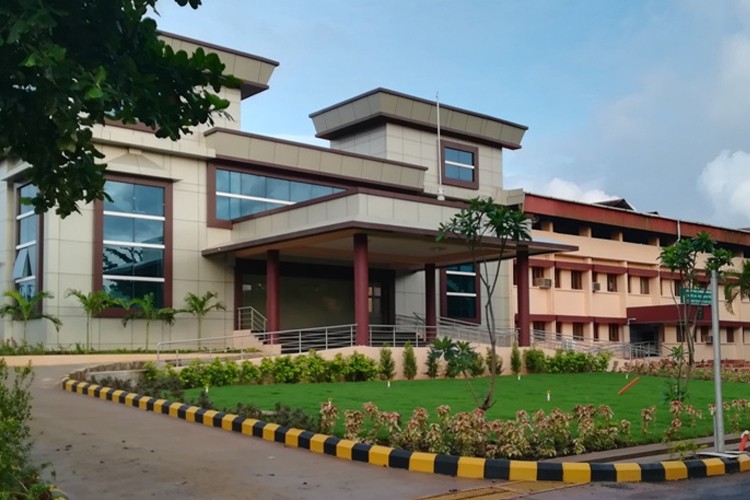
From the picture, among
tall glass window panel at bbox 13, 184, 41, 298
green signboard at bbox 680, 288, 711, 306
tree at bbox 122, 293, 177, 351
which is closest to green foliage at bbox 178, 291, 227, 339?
tree at bbox 122, 293, 177, 351

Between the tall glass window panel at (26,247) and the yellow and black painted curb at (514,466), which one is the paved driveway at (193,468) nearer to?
the yellow and black painted curb at (514,466)

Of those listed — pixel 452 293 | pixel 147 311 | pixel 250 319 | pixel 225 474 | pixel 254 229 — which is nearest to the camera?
pixel 225 474

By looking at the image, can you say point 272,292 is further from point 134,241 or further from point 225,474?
point 225,474

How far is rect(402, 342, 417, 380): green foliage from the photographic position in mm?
24156

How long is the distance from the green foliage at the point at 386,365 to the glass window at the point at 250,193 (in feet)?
27.4

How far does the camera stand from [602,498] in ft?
25.5

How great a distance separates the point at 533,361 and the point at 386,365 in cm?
645

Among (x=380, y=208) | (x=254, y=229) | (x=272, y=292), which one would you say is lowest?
(x=272, y=292)

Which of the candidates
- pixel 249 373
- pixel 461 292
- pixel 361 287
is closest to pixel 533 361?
pixel 361 287

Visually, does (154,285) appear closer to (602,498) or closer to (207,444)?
A: (207,444)

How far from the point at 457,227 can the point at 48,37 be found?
25.0 feet

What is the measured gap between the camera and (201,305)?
28.0 meters

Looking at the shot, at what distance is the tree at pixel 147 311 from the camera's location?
1042 inches

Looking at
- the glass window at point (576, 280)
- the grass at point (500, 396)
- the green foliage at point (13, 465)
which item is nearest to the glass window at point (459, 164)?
the glass window at point (576, 280)
